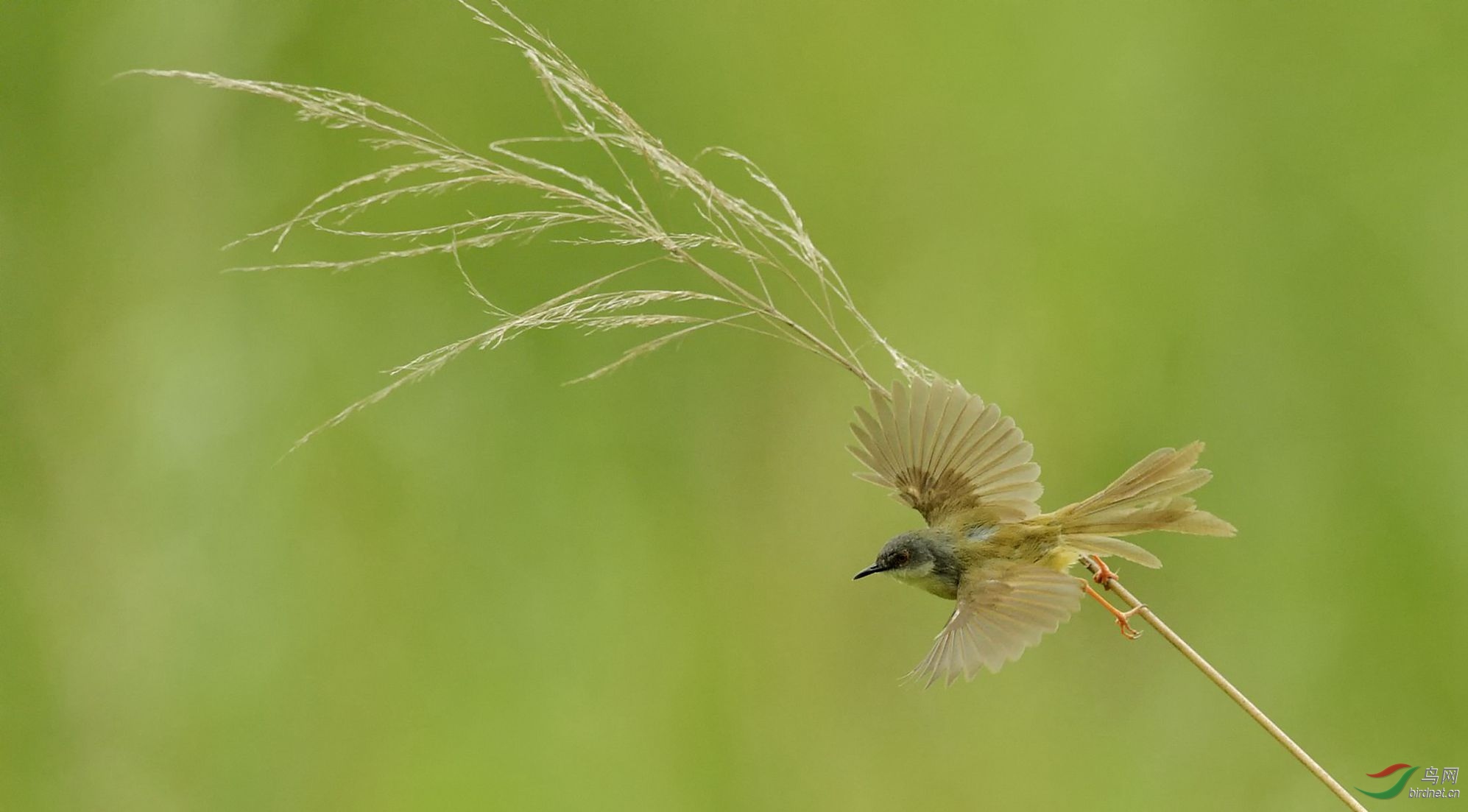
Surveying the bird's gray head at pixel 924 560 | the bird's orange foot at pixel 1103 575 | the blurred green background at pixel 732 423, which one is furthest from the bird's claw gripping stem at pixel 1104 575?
the blurred green background at pixel 732 423

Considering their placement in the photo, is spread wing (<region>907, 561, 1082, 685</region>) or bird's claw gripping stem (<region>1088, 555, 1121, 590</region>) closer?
spread wing (<region>907, 561, 1082, 685</region>)

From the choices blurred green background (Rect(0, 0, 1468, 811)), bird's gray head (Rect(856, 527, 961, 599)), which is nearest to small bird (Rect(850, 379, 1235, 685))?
bird's gray head (Rect(856, 527, 961, 599))

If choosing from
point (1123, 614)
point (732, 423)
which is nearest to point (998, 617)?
point (1123, 614)

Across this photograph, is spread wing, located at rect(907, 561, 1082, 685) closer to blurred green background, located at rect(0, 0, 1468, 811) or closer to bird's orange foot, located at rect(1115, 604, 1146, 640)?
bird's orange foot, located at rect(1115, 604, 1146, 640)

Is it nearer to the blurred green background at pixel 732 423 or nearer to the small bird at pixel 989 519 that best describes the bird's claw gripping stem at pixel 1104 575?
the small bird at pixel 989 519

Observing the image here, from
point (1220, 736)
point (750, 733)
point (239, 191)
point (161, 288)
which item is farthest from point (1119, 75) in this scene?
point (161, 288)

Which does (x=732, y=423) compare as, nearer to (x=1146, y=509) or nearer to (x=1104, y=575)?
(x=1104, y=575)

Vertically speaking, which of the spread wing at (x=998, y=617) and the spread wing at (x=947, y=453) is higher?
the spread wing at (x=947, y=453)
